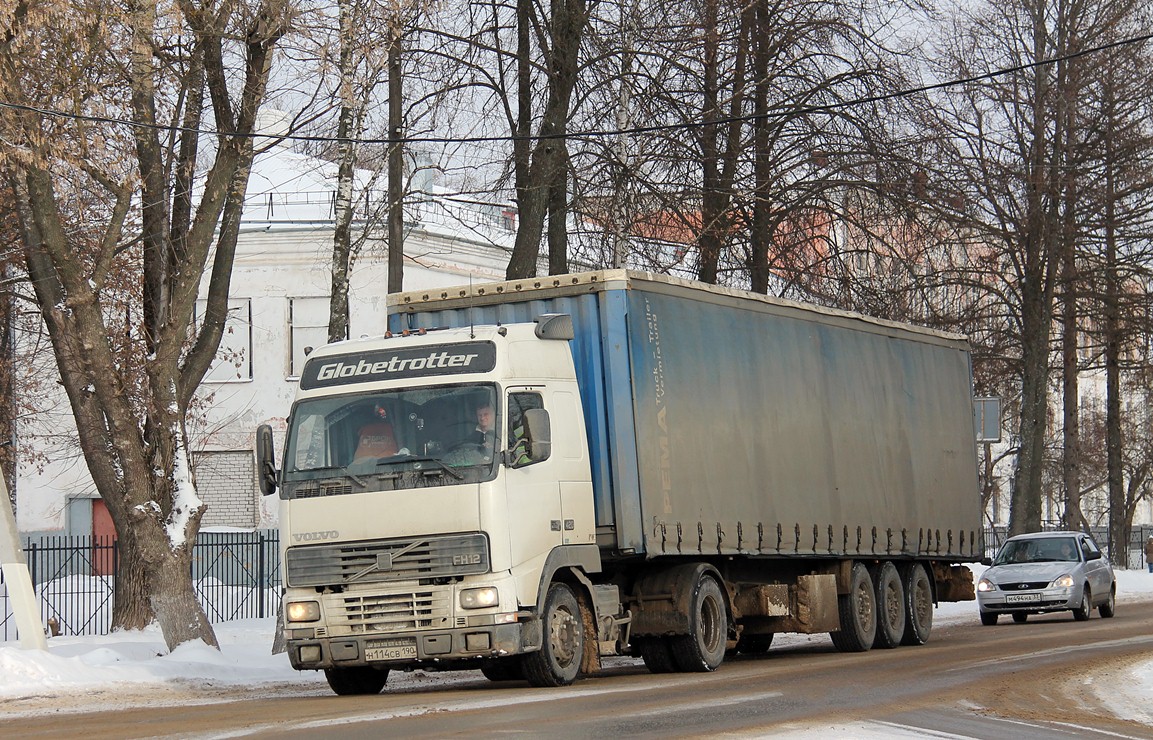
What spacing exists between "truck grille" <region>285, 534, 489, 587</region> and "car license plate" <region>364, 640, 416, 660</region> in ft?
1.70

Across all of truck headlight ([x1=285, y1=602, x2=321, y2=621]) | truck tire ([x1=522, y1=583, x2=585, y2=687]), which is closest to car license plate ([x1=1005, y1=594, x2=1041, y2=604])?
truck tire ([x1=522, y1=583, x2=585, y2=687])

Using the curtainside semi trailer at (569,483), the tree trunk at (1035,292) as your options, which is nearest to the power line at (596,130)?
the curtainside semi trailer at (569,483)

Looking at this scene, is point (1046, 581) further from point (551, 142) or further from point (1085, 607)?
point (551, 142)

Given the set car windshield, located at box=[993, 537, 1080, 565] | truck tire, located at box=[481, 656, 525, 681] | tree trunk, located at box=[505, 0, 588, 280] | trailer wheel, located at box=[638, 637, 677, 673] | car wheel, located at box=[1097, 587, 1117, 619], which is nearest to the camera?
truck tire, located at box=[481, 656, 525, 681]

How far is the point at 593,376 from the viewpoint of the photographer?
48.7 ft

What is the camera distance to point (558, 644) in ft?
45.6

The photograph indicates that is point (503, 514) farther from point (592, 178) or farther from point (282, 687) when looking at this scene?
point (592, 178)

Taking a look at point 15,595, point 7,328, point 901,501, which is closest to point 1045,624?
point 901,501

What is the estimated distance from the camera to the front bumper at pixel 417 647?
13.0m

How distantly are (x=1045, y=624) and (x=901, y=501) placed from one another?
283 inches

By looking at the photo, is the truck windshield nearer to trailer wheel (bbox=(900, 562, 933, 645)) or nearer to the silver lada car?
trailer wheel (bbox=(900, 562, 933, 645))

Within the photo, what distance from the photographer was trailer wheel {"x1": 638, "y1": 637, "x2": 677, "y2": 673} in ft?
51.8

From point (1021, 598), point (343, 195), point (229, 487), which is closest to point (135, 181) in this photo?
point (343, 195)

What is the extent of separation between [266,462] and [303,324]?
26690 mm
